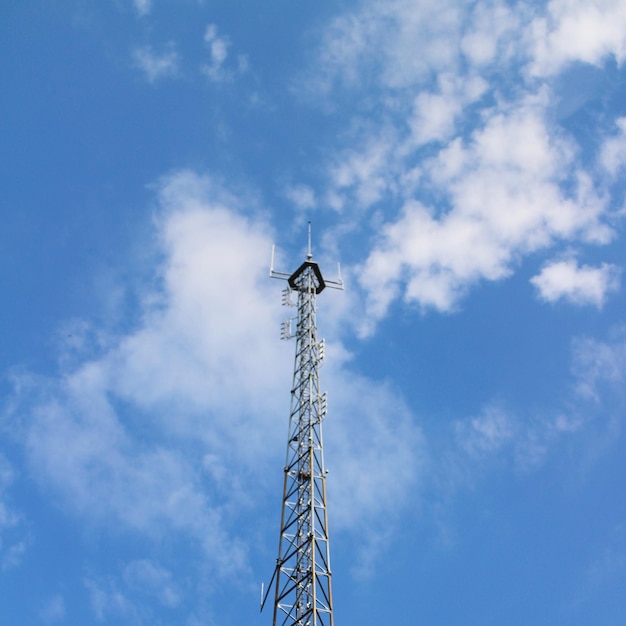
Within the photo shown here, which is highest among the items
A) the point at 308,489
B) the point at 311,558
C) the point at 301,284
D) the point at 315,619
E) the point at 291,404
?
the point at 301,284

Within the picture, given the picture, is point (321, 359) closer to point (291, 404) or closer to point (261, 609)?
point (291, 404)

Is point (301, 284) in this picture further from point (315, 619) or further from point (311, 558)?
point (315, 619)

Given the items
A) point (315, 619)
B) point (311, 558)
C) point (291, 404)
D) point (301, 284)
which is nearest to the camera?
point (315, 619)

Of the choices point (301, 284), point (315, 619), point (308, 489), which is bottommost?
point (315, 619)

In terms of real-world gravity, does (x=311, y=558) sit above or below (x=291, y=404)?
below

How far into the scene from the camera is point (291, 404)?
41.2m

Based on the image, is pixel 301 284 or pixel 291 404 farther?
pixel 301 284

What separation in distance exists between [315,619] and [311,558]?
3.03 meters

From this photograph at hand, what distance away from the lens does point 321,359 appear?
137ft

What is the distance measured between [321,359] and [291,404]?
9.81 ft

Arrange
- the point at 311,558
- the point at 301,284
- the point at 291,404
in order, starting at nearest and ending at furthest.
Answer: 1. the point at 311,558
2. the point at 291,404
3. the point at 301,284

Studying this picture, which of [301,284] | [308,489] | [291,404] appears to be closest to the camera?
[308,489]

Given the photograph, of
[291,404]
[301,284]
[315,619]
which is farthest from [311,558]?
[301,284]

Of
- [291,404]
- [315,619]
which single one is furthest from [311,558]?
[291,404]
